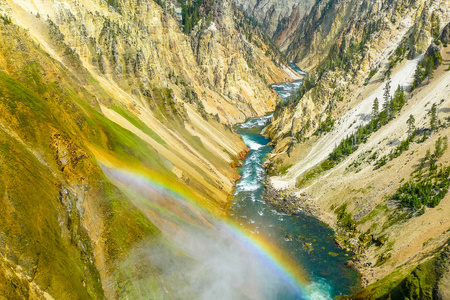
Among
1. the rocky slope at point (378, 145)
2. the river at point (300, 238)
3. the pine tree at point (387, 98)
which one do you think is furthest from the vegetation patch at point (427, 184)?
the pine tree at point (387, 98)

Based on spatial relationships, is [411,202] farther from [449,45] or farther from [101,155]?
[449,45]

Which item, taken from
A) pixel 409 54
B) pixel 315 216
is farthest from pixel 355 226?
pixel 409 54

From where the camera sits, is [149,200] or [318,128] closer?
[149,200]

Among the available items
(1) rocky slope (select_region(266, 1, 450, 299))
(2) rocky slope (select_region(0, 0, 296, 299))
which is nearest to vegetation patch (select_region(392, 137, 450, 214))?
(1) rocky slope (select_region(266, 1, 450, 299))

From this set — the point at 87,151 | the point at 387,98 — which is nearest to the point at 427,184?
the point at 387,98

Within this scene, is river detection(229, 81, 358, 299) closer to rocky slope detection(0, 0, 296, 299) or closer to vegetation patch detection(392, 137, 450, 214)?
rocky slope detection(0, 0, 296, 299)

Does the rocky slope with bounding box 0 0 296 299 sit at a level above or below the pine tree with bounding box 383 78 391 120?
below

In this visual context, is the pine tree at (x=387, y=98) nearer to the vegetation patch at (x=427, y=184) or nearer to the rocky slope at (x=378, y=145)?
the rocky slope at (x=378, y=145)
